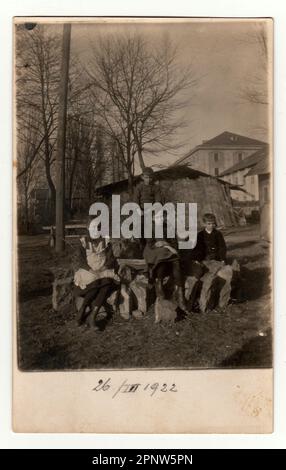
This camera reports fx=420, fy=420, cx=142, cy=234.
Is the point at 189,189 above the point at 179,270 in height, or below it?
above

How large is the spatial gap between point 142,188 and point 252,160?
0.85 meters

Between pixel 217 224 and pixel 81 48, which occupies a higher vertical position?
pixel 81 48

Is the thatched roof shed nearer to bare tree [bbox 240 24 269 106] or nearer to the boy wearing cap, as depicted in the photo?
the boy wearing cap

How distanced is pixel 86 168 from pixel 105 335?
1.25m

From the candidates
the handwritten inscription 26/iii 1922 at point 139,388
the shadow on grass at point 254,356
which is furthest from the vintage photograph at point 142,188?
the handwritten inscription 26/iii 1922 at point 139,388

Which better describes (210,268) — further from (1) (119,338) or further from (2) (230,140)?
(2) (230,140)

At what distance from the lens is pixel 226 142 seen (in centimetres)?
316

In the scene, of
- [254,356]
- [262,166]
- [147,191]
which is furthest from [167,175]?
[254,356]

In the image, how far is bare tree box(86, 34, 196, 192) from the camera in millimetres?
3150

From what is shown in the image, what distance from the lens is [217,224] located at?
10.5ft

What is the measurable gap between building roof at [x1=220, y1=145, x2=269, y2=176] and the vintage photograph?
1 centimetres
